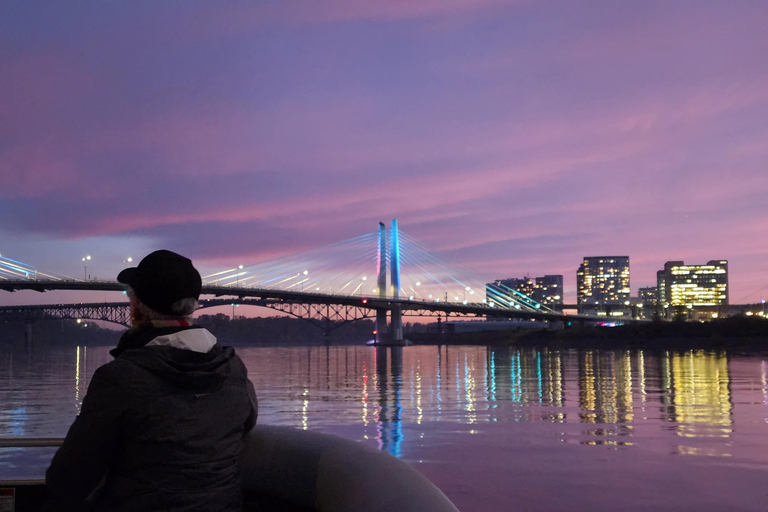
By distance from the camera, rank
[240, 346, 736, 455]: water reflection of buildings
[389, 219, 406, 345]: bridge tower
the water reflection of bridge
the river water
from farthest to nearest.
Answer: [389, 219, 406, 345]: bridge tower < [240, 346, 736, 455]: water reflection of buildings < the water reflection of bridge < the river water

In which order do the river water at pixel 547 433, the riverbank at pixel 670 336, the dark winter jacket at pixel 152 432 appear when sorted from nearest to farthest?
the dark winter jacket at pixel 152 432 → the river water at pixel 547 433 → the riverbank at pixel 670 336

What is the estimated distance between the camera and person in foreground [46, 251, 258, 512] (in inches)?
96.9

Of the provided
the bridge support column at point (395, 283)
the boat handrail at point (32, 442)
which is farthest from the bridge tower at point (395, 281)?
the boat handrail at point (32, 442)

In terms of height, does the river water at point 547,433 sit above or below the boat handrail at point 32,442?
below

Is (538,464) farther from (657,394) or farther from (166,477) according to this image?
(657,394)

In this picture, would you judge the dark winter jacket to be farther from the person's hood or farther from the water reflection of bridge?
the water reflection of bridge

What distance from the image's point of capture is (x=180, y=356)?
100 inches

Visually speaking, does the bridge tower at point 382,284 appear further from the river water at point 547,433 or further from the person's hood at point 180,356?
the person's hood at point 180,356

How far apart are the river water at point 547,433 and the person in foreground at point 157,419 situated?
4737 millimetres

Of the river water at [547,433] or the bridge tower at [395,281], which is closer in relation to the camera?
the river water at [547,433]

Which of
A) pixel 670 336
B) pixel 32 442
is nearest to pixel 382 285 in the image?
pixel 670 336

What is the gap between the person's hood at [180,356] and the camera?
98.7 inches

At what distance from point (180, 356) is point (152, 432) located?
0.88 ft

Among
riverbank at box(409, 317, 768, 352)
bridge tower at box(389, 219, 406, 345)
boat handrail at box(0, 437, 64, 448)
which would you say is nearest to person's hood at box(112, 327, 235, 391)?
boat handrail at box(0, 437, 64, 448)
